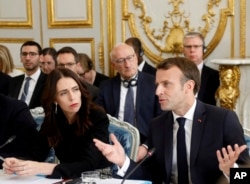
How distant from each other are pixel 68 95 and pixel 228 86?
2131 millimetres

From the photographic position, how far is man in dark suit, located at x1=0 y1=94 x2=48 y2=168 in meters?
2.44

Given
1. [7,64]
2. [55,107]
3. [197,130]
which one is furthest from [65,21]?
[197,130]

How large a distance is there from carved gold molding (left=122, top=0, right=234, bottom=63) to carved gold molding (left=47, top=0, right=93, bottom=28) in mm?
404

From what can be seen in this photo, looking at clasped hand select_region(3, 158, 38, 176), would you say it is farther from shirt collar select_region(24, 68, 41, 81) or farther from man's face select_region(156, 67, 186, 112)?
shirt collar select_region(24, 68, 41, 81)

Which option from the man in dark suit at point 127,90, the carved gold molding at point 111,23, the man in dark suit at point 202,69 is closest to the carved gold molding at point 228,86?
the man in dark suit at point 202,69

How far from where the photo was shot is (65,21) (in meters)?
5.50

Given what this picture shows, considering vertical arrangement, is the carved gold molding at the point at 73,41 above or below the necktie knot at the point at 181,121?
above

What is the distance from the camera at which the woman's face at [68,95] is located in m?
2.38

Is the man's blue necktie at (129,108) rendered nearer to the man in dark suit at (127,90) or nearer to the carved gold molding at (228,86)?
the man in dark suit at (127,90)

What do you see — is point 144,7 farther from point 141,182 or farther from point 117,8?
point 141,182

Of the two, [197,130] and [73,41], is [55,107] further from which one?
[73,41]

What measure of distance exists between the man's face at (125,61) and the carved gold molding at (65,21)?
1637 mm

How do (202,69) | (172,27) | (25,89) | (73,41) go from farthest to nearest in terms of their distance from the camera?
(73,41) < (172,27) < (25,89) < (202,69)

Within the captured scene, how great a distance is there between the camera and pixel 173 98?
7.00ft
